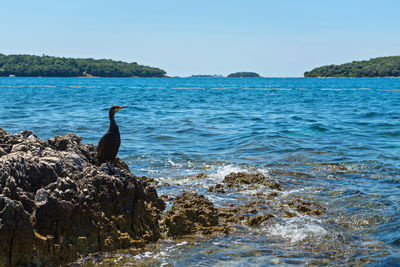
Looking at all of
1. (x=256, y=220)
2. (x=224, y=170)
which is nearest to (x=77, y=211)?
(x=256, y=220)

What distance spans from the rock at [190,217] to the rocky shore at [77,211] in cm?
2

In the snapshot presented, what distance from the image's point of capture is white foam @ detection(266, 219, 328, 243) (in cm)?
711

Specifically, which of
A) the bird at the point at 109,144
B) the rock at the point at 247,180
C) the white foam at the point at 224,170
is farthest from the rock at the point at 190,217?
the white foam at the point at 224,170

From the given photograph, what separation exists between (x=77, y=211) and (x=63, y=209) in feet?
0.84

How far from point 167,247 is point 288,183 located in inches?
197

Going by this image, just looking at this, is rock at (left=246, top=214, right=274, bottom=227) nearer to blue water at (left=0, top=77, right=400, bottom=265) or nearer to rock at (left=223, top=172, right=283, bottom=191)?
blue water at (left=0, top=77, right=400, bottom=265)

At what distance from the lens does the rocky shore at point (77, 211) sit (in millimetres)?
5414

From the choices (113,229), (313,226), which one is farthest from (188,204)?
(313,226)

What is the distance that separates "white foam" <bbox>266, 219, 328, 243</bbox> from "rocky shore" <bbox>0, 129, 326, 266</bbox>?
32 cm

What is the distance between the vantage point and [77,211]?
5938mm

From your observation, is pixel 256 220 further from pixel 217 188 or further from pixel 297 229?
pixel 217 188

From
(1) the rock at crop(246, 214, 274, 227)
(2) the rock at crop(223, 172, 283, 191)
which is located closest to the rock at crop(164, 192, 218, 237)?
(1) the rock at crop(246, 214, 274, 227)

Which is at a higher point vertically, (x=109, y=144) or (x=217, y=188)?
(x=109, y=144)

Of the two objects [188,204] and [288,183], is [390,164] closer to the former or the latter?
[288,183]
